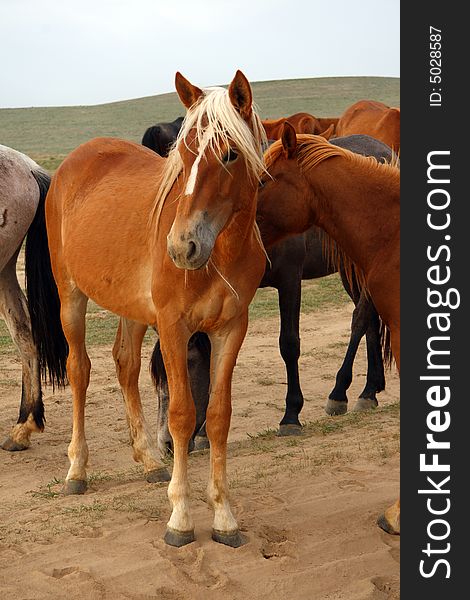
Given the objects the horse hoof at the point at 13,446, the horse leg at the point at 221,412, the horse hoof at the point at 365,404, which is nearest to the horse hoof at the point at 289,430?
the horse hoof at the point at 365,404

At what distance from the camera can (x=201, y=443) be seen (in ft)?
19.1

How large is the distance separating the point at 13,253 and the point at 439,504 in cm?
399

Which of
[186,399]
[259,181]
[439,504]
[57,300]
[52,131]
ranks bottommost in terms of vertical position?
[439,504]

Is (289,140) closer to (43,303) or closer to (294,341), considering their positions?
(294,341)

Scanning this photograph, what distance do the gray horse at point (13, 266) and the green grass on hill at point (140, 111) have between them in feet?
121

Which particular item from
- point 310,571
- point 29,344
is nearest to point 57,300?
point 29,344

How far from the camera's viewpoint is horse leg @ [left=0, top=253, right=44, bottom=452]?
612cm

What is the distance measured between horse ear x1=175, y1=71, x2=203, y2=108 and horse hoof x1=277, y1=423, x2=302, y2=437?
9.61 ft

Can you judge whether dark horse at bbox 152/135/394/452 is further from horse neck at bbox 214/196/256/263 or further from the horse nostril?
the horse nostril

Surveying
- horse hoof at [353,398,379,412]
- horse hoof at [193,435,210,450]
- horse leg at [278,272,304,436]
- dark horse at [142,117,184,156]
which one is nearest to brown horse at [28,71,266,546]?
horse hoof at [193,435,210,450]

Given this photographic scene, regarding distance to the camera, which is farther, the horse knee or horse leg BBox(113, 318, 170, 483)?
the horse knee

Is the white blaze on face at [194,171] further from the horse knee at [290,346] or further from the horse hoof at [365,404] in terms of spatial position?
the horse hoof at [365,404]

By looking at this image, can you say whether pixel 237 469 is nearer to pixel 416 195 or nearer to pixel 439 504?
pixel 439 504

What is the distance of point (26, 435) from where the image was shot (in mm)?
6008
